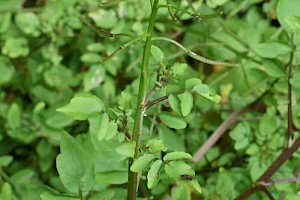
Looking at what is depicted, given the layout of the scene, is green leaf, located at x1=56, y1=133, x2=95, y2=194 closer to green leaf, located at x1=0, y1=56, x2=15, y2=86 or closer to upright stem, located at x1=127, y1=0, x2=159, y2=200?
upright stem, located at x1=127, y1=0, x2=159, y2=200

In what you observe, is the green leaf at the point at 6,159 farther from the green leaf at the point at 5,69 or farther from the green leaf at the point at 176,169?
the green leaf at the point at 176,169

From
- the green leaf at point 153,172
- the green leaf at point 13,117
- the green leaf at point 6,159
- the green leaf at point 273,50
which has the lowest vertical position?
the green leaf at point 6,159

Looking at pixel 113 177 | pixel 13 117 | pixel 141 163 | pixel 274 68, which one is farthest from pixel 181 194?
pixel 13 117

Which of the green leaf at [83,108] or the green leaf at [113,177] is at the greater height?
the green leaf at [83,108]

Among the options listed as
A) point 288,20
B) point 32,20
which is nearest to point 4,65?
point 32,20

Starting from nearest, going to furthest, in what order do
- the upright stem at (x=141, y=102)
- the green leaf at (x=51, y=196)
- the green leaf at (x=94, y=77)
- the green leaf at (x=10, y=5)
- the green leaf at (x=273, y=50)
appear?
the upright stem at (x=141, y=102)
the green leaf at (x=51, y=196)
the green leaf at (x=273, y=50)
the green leaf at (x=94, y=77)
the green leaf at (x=10, y=5)

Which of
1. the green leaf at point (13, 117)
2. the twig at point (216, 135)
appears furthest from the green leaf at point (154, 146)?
the green leaf at point (13, 117)
